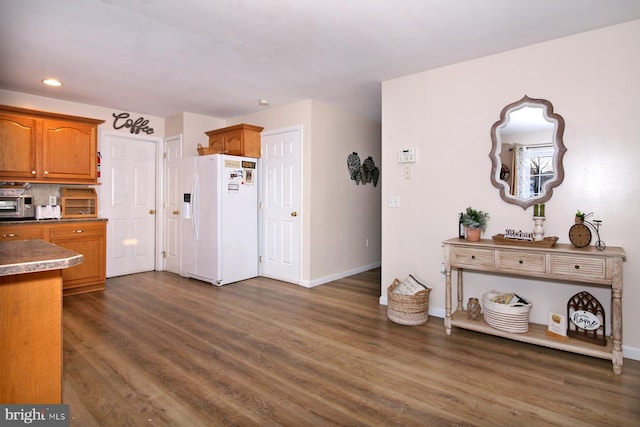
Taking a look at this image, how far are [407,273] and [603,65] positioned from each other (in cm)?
230

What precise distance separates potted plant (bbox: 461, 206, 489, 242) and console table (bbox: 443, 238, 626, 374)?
0.24ft

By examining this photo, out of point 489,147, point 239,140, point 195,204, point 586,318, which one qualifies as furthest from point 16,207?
point 586,318

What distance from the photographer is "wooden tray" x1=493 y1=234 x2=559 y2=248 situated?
2.53m

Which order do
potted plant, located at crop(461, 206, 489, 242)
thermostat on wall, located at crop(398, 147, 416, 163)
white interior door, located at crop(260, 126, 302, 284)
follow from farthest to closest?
white interior door, located at crop(260, 126, 302, 284) < thermostat on wall, located at crop(398, 147, 416, 163) < potted plant, located at crop(461, 206, 489, 242)

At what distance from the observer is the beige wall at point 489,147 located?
2.52 metres

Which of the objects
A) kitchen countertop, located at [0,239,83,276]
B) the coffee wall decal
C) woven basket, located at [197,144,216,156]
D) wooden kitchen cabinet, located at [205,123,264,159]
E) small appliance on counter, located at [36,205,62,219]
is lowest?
kitchen countertop, located at [0,239,83,276]

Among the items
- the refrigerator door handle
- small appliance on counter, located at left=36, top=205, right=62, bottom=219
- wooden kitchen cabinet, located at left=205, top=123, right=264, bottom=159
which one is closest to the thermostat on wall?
wooden kitchen cabinet, located at left=205, top=123, right=264, bottom=159

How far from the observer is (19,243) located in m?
1.89

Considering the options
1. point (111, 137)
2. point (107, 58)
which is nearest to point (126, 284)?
point (111, 137)

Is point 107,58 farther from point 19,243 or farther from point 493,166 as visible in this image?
point 493,166

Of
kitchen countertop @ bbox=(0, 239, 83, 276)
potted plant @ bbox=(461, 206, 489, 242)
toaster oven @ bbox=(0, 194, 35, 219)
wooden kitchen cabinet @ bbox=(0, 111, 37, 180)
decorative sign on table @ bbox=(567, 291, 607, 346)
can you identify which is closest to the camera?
kitchen countertop @ bbox=(0, 239, 83, 276)

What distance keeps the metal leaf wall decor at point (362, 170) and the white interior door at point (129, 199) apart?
293 cm

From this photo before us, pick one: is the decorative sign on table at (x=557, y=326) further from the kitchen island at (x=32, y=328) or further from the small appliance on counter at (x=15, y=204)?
the small appliance on counter at (x=15, y=204)

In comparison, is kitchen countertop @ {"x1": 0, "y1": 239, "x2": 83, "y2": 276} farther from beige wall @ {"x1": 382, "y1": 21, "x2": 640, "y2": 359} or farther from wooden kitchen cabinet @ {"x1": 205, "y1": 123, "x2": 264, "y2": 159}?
wooden kitchen cabinet @ {"x1": 205, "y1": 123, "x2": 264, "y2": 159}
